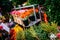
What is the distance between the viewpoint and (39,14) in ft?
11.6

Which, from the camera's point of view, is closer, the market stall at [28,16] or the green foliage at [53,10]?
the market stall at [28,16]

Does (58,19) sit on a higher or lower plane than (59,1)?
lower

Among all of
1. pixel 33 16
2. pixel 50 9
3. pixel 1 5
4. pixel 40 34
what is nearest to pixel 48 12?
pixel 50 9

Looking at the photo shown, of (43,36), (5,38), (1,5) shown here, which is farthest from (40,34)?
(1,5)

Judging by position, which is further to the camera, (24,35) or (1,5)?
(1,5)

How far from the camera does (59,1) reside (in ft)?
11.6

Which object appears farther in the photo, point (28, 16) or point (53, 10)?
point (53, 10)

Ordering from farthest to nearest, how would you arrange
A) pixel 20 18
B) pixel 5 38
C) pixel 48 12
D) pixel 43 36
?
pixel 48 12 → pixel 20 18 → pixel 5 38 → pixel 43 36

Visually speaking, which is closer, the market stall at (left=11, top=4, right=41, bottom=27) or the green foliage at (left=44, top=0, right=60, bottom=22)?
the market stall at (left=11, top=4, right=41, bottom=27)

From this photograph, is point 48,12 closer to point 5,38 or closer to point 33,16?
point 33,16

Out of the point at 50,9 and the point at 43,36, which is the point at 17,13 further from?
the point at 43,36

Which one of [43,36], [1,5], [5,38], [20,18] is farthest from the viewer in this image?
[1,5]

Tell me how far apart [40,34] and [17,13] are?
3.05 feet

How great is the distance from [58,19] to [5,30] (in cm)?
97
